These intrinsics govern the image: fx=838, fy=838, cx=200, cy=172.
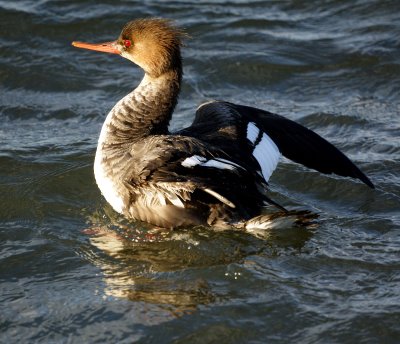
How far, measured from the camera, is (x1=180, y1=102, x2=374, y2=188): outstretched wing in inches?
267

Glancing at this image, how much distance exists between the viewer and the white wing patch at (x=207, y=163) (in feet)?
19.4

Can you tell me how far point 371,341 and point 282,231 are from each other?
144cm

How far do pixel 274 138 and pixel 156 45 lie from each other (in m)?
1.29

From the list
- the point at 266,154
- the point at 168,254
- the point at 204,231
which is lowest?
the point at 168,254

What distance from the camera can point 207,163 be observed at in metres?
5.92

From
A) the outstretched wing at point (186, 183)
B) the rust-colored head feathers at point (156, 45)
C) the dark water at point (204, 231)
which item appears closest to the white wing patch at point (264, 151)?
the outstretched wing at point (186, 183)

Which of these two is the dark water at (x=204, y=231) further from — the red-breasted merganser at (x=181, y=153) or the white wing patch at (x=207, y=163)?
the white wing patch at (x=207, y=163)

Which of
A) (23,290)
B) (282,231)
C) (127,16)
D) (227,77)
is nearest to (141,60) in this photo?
(282,231)

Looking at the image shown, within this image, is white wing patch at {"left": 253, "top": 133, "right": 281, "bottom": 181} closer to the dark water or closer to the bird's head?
the dark water

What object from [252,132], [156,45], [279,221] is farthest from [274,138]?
[279,221]

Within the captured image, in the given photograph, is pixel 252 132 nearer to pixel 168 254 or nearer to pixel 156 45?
pixel 156 45

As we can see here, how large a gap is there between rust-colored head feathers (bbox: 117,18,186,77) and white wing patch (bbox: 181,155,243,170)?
1.29 m

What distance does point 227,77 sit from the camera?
9.89 meters

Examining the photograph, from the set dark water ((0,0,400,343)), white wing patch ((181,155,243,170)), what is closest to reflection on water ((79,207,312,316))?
dark water ((0,0,400,343))
